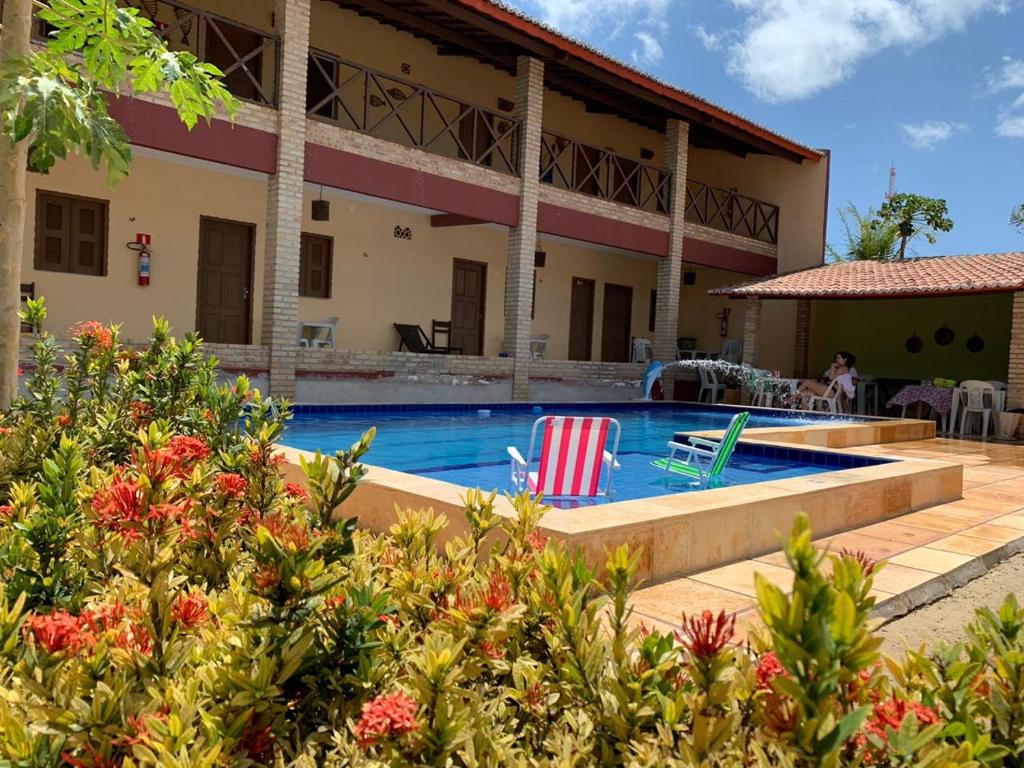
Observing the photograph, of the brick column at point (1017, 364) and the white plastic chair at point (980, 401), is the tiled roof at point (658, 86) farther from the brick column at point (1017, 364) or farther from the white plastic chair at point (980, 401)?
the white plastic chair at point (980, 401)

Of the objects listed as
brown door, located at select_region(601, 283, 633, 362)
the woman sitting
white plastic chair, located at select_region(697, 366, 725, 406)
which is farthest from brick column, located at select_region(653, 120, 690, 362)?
the woman sitting

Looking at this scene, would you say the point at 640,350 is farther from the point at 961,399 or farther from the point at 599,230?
the point at 961,399

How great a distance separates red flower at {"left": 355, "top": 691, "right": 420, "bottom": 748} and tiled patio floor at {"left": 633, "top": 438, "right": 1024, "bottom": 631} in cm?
148

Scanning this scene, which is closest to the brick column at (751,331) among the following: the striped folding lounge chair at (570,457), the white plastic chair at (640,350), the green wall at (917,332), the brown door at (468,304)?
the white plastic chair at (640,350)

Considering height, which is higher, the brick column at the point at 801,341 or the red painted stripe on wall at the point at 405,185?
the red painted stripe on wall at the point at 405,185

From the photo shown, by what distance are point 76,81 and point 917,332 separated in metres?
18.9

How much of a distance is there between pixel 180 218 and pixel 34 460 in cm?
990

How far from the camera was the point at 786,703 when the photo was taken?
1.18 metres

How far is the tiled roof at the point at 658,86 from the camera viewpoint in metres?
12.4

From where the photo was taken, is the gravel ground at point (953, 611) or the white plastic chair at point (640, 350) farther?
the white plastic chair at point (640, 350)

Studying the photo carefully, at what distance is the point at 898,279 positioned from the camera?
16281 mm

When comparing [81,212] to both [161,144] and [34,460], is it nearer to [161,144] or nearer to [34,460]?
[161,144]

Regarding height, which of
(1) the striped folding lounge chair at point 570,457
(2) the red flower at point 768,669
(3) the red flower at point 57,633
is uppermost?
(2) the red flower at point 768,669

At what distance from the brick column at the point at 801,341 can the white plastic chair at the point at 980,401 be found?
17.1ft
